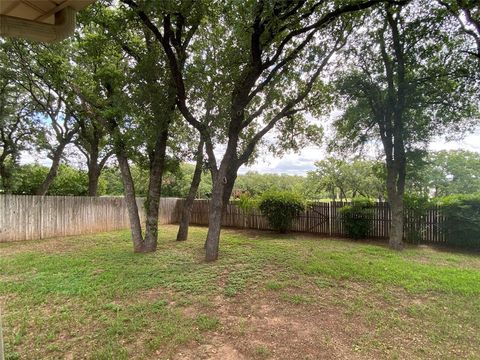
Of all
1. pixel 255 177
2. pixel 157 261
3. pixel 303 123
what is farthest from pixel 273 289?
pixel 255 177

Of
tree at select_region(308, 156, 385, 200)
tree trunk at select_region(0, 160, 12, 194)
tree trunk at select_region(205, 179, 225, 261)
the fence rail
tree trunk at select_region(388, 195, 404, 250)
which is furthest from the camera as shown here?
tree at select_region(308, 156, 385, 200)

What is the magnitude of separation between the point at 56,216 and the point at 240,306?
875 cm

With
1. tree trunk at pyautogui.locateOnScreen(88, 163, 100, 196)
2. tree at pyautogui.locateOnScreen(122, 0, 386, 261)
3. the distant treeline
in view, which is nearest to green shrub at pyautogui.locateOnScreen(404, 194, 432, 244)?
the distant treeline

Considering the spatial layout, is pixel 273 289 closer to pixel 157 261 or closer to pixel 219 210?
pixel 219 210

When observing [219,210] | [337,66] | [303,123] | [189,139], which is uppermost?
[337,66]

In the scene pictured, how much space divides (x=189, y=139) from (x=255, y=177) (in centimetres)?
3602

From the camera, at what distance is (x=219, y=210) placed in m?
6.43

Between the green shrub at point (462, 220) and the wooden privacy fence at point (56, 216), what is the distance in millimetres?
12311

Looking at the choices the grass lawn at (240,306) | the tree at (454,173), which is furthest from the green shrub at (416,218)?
the tree at (454,173)

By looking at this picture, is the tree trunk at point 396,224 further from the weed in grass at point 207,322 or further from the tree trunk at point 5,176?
the tree trunk at point 5,176

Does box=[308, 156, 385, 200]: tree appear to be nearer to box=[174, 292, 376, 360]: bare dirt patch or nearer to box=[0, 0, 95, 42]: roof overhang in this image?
box=[174, 292, 376, 360]: bare dirt patch

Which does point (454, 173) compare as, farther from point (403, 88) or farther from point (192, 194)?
point (192, 194)

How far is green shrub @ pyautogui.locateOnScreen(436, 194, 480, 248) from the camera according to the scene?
807 cm

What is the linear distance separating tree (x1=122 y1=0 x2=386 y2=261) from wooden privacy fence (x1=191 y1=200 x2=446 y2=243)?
4.55 metres
